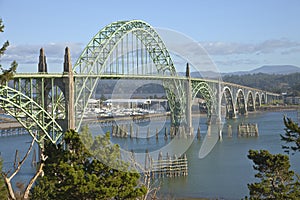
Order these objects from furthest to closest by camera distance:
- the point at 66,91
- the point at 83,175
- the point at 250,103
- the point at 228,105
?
the point at 250,103 → the point at 228,105 → the point at 66,91 → the point at 83,175

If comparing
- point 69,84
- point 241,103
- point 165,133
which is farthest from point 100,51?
point 241,103

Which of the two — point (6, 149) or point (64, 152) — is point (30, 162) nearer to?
point (6, 149)

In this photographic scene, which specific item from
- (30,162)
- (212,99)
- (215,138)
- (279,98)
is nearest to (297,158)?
(215,138)

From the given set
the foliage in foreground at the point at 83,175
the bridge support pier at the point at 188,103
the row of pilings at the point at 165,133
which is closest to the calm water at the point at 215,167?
the row of pilings at the point at 165,133

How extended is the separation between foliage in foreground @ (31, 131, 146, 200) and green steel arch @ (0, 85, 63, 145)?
11554 millimetres

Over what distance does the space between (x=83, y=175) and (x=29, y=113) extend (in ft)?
47.2

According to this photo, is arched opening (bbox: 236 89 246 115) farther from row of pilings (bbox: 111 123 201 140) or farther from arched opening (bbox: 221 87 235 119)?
row of pilings (bbox: 111 123 201 140)

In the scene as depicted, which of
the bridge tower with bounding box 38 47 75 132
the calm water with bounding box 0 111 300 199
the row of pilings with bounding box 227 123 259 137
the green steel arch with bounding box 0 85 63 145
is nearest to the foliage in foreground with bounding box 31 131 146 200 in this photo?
the calm water with bounding box 0 111 300 199

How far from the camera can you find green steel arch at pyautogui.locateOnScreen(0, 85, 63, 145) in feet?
77.3

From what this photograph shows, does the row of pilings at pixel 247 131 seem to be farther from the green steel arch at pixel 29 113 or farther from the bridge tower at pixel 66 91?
the green steel arch at pixel 29 113

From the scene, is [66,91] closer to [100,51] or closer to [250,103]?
[100,51]

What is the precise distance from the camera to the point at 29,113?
80.5 feet

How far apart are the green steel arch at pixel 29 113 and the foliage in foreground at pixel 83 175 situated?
1155cm

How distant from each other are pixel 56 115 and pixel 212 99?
1405 inches
